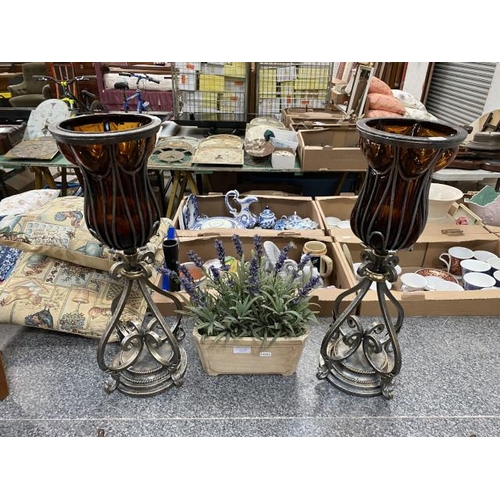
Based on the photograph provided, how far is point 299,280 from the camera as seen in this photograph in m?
0.91

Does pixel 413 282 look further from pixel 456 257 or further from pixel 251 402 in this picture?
pixel 251 402

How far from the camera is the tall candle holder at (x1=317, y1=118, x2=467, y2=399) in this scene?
660 millimetres

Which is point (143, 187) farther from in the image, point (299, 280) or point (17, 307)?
point (17, 307)

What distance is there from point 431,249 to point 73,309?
1230 mm

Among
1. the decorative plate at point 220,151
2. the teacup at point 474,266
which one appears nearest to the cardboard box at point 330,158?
the decorative plate at point 220,151

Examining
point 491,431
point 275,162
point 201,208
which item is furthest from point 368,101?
point 491,431

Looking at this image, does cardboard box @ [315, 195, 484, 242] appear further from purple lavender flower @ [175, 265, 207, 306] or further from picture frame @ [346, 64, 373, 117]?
picture frame @ [346, 64, 373, 117]

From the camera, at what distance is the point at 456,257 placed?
1.39 meters

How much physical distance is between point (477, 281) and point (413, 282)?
205 mm

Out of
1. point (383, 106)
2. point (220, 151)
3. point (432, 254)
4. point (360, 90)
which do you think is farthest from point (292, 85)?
point (432, 254)

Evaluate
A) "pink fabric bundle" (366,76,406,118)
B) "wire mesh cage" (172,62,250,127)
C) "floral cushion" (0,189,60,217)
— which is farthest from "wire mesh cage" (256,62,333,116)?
"floral cushion" (0,189,60,217)

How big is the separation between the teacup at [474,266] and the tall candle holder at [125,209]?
991 millimetres

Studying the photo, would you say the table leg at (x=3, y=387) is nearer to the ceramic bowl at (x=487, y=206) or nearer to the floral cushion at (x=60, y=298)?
the floral cushion at (x=60, y=298)

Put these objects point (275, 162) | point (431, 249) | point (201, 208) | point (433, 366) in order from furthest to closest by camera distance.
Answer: point (275, 162) < point (201, 208) < point (431, 249) < point (433, 366)
